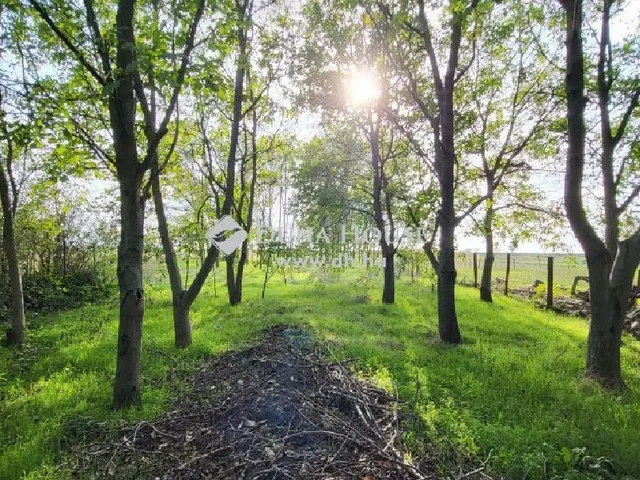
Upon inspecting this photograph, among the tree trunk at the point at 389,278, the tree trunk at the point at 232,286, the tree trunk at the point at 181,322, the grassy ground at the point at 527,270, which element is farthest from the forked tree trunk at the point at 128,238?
the grassy ground at the point at 527,270

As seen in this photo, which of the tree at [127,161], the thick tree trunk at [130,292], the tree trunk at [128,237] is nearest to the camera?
the tree at [127,161]

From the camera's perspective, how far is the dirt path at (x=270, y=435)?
2.72m

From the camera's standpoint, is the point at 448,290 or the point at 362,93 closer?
the point at 448,290

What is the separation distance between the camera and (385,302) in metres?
11.6

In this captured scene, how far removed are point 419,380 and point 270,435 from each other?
2367mm

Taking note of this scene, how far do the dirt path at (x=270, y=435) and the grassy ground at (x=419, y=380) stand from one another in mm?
353

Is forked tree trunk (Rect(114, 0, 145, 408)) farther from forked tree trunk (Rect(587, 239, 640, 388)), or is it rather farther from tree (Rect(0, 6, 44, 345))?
forked tree trunk (Rect(587, 239, 640, 388))

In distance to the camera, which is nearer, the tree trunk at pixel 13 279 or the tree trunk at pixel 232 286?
the tree trunk at pixel 13 279

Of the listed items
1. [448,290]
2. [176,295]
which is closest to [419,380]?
[448,290]

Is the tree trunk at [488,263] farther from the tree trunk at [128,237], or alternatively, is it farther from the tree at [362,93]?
the tree trunk at [128,237]

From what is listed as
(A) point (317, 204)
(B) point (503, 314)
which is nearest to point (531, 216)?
(B) point (503, 314)

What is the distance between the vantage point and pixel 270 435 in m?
3.14

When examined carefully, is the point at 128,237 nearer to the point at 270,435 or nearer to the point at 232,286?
the point at 270,435

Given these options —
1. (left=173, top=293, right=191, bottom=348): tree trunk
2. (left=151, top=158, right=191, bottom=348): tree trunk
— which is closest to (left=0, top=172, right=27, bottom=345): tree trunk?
(left=151, top=158, right=191, bottom=348): tree trunk
